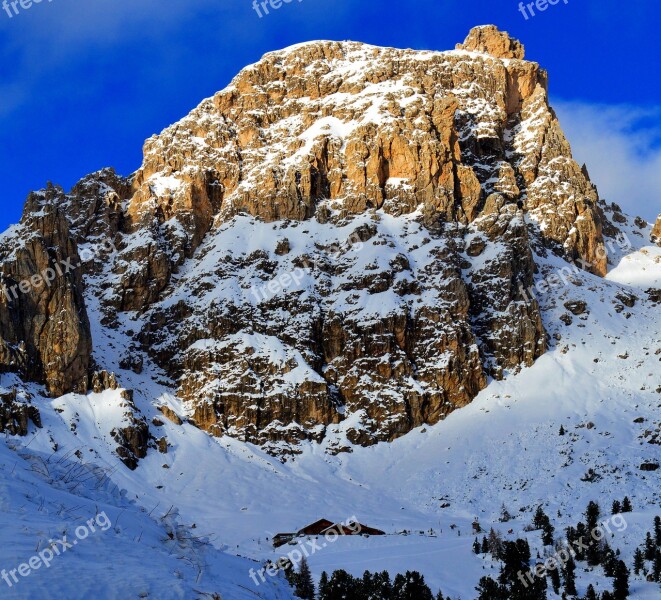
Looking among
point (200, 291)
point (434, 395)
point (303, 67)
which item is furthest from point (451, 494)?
point (303, 67)

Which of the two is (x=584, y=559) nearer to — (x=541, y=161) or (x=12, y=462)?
(x=12, y=462)

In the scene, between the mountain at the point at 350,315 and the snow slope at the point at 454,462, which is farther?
the mountain at the point at 350,315

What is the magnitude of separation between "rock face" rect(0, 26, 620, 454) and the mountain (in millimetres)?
376

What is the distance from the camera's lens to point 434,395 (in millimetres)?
82625

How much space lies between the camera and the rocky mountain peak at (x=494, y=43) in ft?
453

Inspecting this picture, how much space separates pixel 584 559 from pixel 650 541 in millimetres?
3447

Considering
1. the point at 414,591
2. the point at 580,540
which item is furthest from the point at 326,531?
the point at 414,591

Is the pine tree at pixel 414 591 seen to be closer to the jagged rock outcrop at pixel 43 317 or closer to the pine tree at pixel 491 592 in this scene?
the pine tree at pixel 491 592

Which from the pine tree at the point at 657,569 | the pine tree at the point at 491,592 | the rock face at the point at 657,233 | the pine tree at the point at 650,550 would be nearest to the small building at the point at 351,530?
the pine tree at the point at 650,550

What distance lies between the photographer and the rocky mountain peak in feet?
453

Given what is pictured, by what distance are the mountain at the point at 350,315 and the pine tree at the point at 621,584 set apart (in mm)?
8743

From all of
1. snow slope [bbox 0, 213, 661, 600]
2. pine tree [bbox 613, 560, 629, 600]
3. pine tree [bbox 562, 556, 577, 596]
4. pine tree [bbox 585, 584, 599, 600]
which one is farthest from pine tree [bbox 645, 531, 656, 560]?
pine tree [bbox 585, 584, 599, 600]

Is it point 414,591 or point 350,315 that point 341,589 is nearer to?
point 414,591

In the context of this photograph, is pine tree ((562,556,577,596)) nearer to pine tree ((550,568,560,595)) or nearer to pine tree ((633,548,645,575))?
pine tree ((550,568,560,595))
